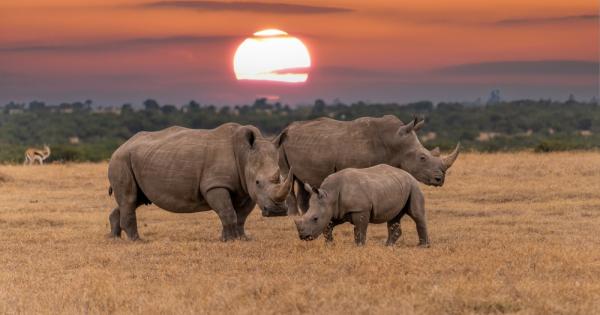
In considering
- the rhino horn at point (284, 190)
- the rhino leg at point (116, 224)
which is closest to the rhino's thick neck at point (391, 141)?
the rhino horn at point (284, 190)

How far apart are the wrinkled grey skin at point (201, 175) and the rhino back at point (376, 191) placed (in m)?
0.86

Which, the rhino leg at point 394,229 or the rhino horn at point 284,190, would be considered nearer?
the rhino horn at point 284,190

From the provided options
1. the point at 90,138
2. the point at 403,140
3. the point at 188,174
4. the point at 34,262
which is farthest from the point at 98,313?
the point at 90,138

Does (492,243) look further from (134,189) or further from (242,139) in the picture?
(134,189)

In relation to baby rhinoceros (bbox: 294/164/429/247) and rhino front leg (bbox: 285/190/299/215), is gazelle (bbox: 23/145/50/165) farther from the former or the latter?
baby rhinoceros (bbox: 294/164/429/247)

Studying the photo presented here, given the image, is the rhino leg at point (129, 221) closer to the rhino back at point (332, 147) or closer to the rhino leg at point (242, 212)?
the rhino leg at point (242, 212)

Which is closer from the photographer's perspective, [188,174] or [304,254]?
→ [304,254]

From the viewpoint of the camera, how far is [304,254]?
441 inches

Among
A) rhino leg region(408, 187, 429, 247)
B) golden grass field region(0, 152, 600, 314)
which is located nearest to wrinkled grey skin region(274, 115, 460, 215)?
golden grass field region(0, 152, 600, 314)

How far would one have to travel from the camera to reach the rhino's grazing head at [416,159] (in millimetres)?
14961

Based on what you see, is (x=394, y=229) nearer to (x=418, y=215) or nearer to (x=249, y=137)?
(x=418, y=215)

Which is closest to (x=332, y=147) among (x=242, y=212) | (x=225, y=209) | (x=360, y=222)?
(x=242, y=212)

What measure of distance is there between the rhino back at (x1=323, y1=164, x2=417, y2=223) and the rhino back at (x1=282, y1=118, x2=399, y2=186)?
9.19 feet

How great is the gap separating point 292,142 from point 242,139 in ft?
10.5
